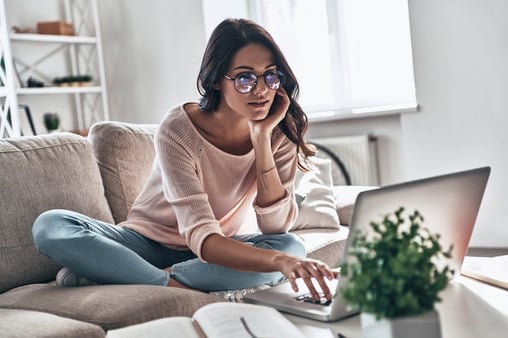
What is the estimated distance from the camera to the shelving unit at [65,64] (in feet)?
15.5

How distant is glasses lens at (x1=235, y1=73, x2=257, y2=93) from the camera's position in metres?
1.83

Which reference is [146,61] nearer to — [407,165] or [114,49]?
[114,49]

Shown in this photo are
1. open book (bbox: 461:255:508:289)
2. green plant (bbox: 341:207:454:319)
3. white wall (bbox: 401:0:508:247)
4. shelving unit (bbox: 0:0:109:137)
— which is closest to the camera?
green plant (bbox: 341:207:454:319)

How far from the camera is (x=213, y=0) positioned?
509cm

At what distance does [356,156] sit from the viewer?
4.48m

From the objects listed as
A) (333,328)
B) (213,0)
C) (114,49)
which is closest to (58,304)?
(333,328)

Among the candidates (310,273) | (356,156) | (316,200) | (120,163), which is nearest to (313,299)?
(310,273)

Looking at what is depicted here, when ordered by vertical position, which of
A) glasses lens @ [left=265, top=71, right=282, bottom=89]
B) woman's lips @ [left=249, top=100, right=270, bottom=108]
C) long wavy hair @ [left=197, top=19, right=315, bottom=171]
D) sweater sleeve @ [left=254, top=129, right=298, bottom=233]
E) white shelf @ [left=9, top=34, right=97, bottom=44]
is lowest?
sweater sleeve @ [left=254, top=129, right=298, bottom=233]

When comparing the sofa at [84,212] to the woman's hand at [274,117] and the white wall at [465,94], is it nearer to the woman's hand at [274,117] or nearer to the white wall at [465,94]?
the woman's hand at [274,117]

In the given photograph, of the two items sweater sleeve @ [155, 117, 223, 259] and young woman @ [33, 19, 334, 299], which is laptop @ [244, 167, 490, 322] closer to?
young woman @ [33, 19, 334, 299]

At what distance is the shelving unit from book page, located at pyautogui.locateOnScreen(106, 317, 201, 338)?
3784mm

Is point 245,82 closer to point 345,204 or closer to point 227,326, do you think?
point 227,326

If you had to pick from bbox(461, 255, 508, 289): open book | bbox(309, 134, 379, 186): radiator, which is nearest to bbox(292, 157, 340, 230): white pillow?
bbox(461, 255, 508, 289): open book

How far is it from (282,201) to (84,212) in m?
0.59
